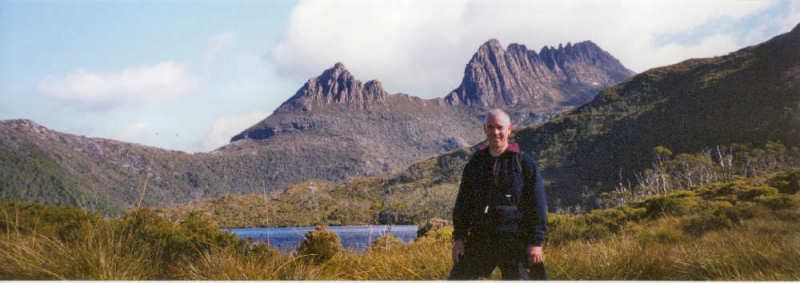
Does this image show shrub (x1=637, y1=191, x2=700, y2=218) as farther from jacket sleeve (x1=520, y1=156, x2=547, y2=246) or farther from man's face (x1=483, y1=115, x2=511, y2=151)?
man's face (x1=483, y1=115, x2=511, y2=151)

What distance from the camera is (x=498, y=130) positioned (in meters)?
2.49

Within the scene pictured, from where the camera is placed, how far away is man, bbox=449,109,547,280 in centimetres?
246

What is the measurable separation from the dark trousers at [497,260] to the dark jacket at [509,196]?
0.19 ft

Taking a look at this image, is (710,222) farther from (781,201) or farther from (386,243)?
(386,243)

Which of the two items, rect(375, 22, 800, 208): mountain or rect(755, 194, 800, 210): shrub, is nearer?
rect(755, 194, 800, 210): shrub

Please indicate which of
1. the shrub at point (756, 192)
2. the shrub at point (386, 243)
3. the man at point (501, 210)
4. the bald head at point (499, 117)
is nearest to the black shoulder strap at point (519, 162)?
the man at point (501, 210)

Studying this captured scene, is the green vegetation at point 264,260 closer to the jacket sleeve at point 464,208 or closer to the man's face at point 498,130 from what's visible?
the jacket sleeve at point 464,208

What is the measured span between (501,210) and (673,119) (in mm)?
91399

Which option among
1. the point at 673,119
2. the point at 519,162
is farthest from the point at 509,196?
the point at 673,119

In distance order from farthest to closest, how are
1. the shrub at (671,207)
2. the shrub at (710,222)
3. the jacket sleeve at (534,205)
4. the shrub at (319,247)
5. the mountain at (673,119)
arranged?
the mountain at (673,119) < the shrub at (671,207) < the shrub at (710,222) < the shrub at (319,247) < the jacket sleeve at (534,205)

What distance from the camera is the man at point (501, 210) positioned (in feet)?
8.07

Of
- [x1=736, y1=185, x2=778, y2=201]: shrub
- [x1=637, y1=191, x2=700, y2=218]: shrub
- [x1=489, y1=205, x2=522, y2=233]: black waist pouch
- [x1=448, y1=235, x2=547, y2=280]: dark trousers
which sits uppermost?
[x1=489, y1=205, x2=522, y2=233]: black waist pouch

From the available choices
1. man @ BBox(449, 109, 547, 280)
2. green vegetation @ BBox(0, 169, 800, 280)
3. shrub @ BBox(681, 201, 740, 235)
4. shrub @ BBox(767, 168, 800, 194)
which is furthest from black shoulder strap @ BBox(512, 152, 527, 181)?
shrub @ BBox(767, 168, 800, 194)

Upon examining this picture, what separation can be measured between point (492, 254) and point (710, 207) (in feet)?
46.1
